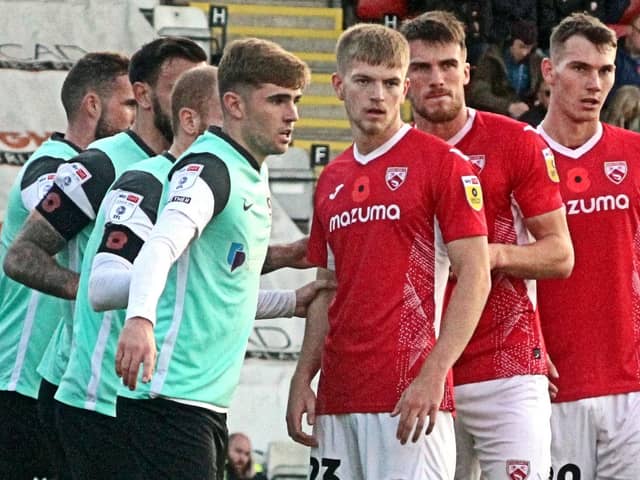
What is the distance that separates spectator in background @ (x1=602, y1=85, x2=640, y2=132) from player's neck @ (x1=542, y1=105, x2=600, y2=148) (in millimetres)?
6222

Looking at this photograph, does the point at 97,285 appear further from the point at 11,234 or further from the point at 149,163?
the point at 11,234

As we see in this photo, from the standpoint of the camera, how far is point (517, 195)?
5.81m

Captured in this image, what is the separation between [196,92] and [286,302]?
0.88 meters

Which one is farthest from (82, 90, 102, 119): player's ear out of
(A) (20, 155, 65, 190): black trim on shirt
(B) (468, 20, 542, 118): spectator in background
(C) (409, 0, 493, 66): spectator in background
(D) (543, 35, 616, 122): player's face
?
(C) (409, 0, 493, 66): spectator in background

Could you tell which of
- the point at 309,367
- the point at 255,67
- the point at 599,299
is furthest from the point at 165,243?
the point at 599,299

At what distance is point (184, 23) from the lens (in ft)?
43.7

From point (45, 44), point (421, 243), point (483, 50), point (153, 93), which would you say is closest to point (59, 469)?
point (153, 93)

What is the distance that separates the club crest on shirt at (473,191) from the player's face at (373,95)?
0.37 metres

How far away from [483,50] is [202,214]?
8823 millimetres

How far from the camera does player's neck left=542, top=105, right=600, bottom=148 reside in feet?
21.2

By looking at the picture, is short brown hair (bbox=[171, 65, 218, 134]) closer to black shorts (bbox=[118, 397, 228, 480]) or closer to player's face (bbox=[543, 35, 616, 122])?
black shorts (bbox=[118, 397, 228, 480])

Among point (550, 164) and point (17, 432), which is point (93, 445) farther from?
point (550, 164)

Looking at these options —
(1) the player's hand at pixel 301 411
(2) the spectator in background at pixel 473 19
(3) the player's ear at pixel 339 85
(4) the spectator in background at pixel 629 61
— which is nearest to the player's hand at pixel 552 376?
(1) the player's hand at pixel 301 411

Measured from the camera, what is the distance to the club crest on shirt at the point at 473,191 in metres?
5.29
